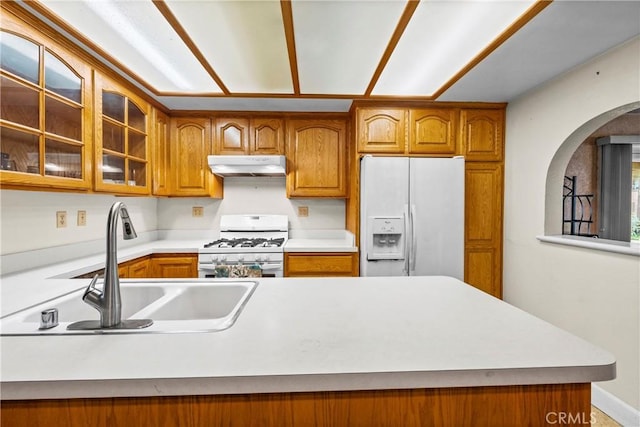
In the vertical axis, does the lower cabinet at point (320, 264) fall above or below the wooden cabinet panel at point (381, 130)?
below

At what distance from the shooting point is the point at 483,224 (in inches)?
115

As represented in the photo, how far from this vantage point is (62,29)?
1.71 m

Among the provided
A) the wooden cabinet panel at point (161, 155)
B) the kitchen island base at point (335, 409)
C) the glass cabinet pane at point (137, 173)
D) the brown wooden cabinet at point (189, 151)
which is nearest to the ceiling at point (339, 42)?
the wooden cabinet panel at point (161, 155)

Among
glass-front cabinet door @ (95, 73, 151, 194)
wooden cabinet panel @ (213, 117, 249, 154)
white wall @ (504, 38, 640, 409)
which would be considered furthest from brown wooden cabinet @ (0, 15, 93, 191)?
white wall @ (504, 38, 640, 409)

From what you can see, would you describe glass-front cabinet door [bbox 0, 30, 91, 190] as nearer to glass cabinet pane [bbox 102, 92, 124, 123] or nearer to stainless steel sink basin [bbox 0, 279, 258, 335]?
glass cabinet pane [bbox 102, 92, 124, 123]

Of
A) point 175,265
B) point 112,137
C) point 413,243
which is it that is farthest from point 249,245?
point 413,243

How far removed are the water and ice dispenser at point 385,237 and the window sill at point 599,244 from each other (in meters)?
1.09

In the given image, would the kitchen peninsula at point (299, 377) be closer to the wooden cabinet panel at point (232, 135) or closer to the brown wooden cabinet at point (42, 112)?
the brown wooden cabinet at point (42, 112)

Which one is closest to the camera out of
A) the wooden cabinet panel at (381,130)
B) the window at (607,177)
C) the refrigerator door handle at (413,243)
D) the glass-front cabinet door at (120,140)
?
the glass-front cabinet door at (120,140)

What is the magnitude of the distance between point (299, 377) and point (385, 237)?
2.15 meters

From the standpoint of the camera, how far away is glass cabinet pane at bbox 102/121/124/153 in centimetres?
216

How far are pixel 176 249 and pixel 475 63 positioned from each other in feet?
9.22

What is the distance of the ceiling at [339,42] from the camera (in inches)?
62.1

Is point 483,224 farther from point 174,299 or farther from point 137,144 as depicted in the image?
point 137,144
